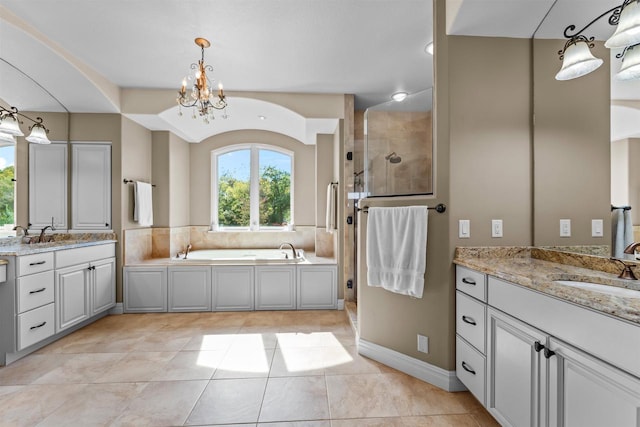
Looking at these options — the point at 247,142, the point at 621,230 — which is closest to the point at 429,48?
the point at 621,230

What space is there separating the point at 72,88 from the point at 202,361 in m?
3.00

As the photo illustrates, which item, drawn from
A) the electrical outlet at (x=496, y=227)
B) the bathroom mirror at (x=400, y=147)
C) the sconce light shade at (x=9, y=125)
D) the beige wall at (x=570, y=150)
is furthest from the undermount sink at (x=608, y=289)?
the sconce light shade at (x=9, y=125)

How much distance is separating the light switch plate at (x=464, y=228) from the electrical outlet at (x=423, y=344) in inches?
29.6

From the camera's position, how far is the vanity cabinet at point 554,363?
36.0 inches

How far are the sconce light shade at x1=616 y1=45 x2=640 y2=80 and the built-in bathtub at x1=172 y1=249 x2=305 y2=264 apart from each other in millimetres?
3098

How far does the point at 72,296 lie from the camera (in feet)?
9.50

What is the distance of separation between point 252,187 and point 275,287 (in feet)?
6.25

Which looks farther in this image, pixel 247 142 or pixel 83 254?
pixel 247 142

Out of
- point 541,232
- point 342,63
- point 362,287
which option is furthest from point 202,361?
point 342,63

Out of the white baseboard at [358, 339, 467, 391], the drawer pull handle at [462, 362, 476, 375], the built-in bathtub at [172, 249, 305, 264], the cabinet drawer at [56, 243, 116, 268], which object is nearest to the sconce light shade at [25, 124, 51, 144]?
the cabinet drawer at [56, 243, 116, 268]

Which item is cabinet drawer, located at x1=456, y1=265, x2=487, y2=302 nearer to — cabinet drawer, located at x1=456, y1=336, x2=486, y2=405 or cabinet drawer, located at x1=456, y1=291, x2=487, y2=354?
cabinet drawer, located at x1=456, y1=291, x2=487, y2=354

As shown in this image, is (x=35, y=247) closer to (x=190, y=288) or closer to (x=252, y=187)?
(x=190, y=288)

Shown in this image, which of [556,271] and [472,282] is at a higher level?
[556,271]

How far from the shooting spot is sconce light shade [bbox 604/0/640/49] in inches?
48.9
